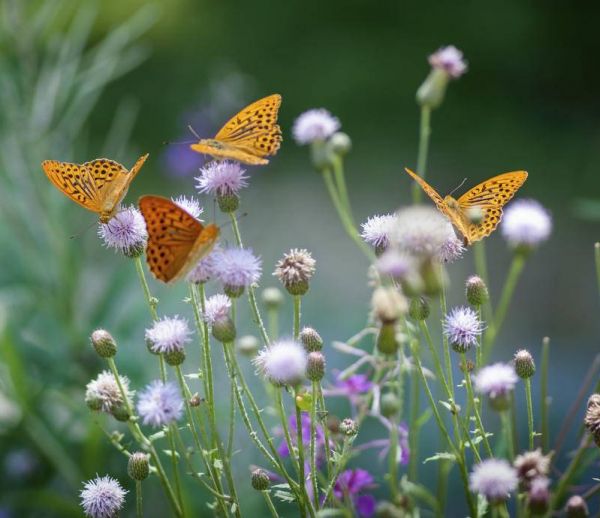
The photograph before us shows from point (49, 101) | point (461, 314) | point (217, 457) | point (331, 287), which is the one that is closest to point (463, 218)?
point (461, 314)

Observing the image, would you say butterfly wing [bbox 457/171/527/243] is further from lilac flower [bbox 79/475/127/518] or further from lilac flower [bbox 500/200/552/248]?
lilac flower [bbox 79/475/127/518]

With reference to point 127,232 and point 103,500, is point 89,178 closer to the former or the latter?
point 127,232

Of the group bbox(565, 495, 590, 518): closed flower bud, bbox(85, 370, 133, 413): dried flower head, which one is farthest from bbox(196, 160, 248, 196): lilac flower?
bbox(565, 495, 590, 518): closed flower bud

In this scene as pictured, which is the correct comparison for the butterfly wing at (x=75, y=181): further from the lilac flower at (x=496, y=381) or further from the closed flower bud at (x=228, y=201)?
the lilac flower at (x=496, y=381)

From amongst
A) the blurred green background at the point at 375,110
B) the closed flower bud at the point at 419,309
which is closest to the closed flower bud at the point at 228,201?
the closed flower bud at the point at 419,309

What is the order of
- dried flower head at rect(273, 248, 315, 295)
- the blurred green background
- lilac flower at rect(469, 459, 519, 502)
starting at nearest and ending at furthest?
lilac flower at rect(469, 459, 519, 502) → dried flower head at rect(273, 248, 315, 295) → the blurred green background

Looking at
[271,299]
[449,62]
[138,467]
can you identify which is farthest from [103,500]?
[449,62]
